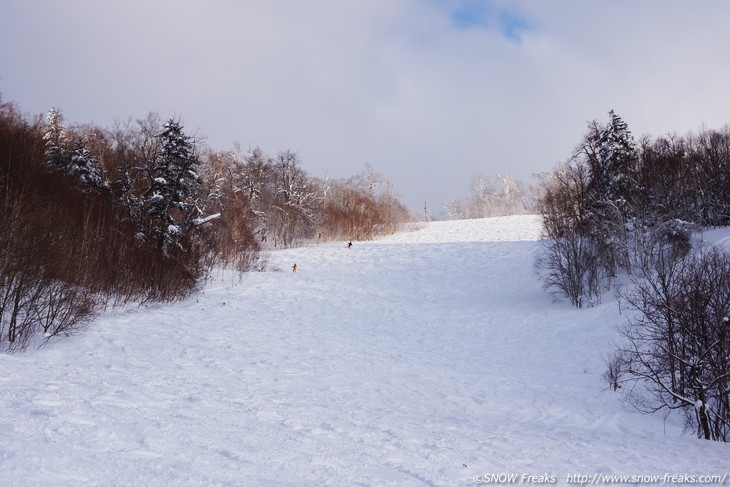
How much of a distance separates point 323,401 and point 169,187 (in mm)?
14898

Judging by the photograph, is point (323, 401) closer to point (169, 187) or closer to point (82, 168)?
point (169, 187)

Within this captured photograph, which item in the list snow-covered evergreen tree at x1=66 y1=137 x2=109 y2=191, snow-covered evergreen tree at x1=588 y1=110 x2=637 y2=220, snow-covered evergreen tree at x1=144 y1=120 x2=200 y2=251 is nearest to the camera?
snow-covered evergreen tree at x1=144 y1=120 x2=200 y2=251

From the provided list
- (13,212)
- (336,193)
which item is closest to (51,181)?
(13,212)

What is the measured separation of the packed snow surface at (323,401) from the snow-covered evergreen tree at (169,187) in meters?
3.69

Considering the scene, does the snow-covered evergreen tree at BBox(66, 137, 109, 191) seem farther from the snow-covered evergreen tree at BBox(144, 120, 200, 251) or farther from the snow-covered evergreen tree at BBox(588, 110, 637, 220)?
the snow-covered evergreen tree at BBox(588, 110, 637, 220)

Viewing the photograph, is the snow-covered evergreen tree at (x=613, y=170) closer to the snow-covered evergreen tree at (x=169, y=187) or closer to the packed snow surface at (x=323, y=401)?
the packed snow surface at (x=323, y=401)

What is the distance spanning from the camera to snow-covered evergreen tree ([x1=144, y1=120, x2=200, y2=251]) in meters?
19.1

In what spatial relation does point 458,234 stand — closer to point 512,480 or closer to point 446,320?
point 446,320

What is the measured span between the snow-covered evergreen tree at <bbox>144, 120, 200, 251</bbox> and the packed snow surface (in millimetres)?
3693

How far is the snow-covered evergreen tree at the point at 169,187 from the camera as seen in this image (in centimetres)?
1906

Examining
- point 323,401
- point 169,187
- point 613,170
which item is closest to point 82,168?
point 169,187

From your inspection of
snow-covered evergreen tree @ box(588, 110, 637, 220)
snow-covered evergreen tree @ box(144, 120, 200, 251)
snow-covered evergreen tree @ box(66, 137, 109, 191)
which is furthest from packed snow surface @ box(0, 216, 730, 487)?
snow-covered evergreen tree @ box(66, 137, 109, 191)

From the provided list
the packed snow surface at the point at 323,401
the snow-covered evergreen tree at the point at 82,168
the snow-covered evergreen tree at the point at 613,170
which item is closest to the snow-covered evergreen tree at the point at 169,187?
the packed snow surface at the point at 323,401

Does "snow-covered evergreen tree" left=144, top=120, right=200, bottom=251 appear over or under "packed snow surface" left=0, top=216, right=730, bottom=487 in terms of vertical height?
over
